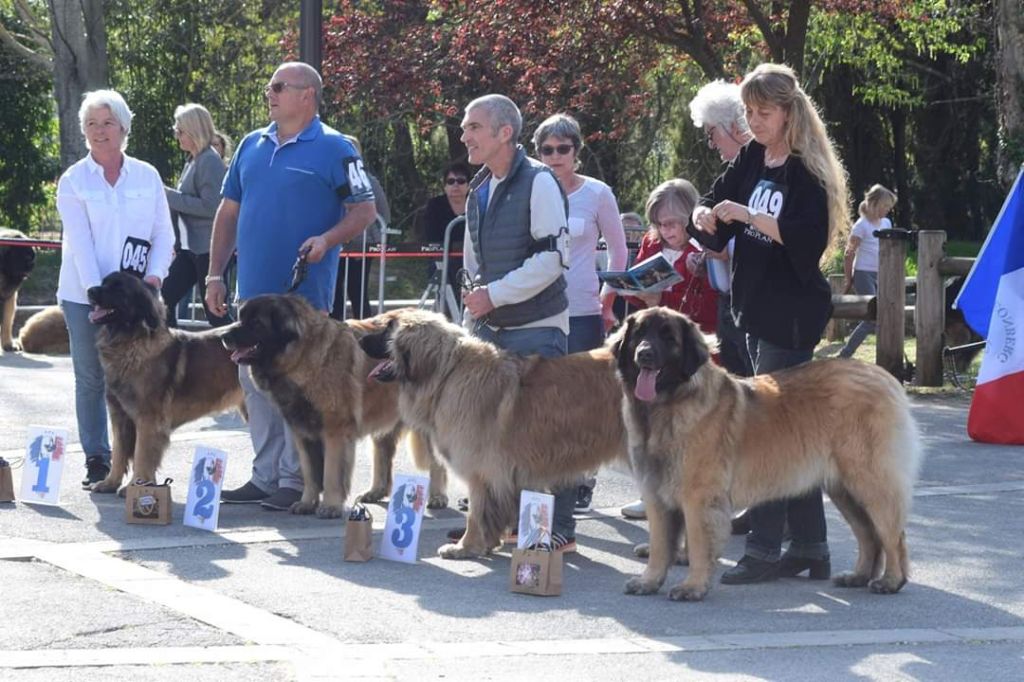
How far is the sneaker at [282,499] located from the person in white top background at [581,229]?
5.37ft

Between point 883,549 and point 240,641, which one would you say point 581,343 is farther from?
point 240,641

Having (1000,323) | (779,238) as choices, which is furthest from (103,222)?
(1000,323)

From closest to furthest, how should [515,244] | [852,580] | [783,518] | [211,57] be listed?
[852,580], [783,518], [515,244], [211,57]

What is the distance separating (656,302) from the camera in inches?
303

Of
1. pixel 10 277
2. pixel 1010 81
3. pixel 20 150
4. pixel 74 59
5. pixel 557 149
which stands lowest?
pixel 10 277

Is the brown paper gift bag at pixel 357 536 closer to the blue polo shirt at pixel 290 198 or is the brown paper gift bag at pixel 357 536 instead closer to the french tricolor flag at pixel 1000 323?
the blue polo shirt at pixel 290 198

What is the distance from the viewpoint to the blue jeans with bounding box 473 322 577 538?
23.3 feet

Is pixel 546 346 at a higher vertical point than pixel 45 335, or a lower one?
higher

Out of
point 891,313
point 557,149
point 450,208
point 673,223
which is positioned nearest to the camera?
point 673,223

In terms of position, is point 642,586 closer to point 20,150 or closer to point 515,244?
point 515,244

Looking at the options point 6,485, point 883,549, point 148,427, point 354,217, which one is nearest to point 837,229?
point 883,549

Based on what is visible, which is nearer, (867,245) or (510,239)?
(510,239)

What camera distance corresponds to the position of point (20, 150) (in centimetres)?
2838

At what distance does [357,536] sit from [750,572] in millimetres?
1799
